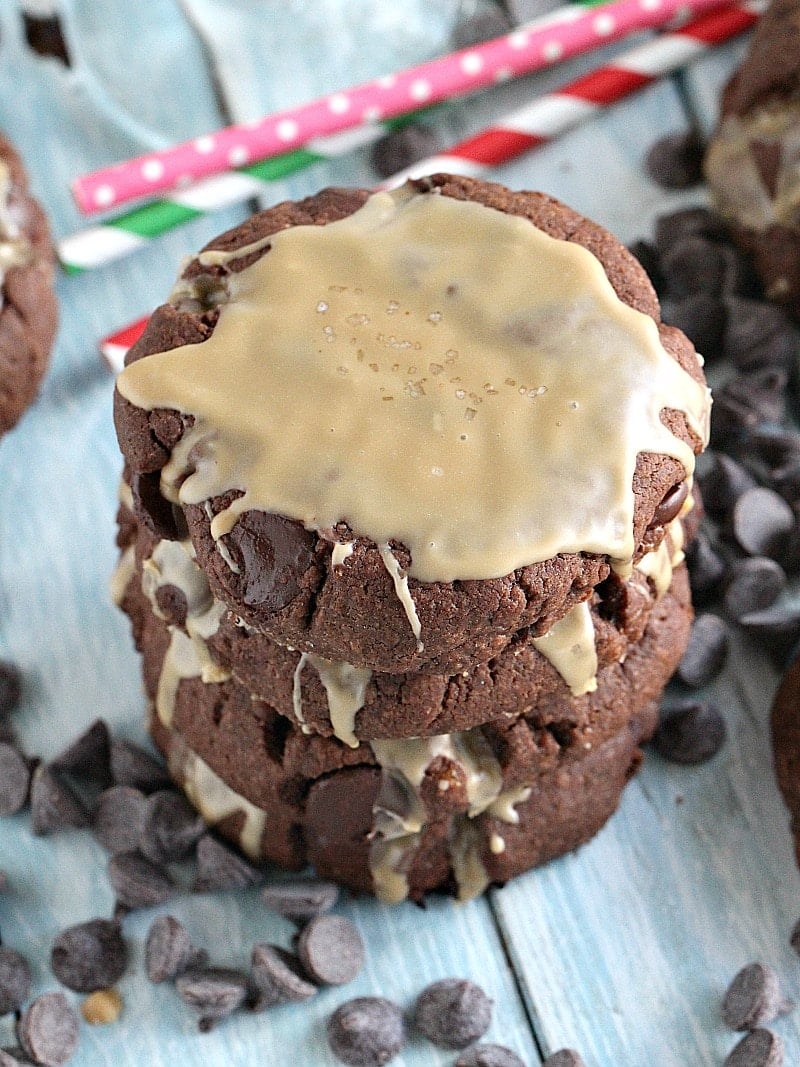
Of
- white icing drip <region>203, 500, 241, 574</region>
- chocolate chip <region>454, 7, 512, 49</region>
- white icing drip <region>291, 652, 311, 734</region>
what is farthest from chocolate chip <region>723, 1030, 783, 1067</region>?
chocolate chip <region>454, 7, 512, 49</region>

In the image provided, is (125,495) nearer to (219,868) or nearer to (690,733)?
(219,868)

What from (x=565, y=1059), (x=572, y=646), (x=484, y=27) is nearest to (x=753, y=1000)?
(x=565, y=1059)

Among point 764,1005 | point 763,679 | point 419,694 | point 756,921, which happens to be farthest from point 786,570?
point 419,694

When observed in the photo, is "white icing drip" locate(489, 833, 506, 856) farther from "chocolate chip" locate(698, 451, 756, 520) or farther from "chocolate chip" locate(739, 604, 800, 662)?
"chocolate chip" locate(698, 451, 756, 520)

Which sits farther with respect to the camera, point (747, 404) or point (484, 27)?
point (484, 27)

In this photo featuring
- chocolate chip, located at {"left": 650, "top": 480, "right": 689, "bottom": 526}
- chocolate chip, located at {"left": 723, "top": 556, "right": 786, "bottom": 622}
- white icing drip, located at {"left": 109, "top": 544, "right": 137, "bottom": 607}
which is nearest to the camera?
chocolate chip, located at {"left": 650, "top": 480, "right": 689, "bottom": 526}

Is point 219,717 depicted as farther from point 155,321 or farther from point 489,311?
point 489,311

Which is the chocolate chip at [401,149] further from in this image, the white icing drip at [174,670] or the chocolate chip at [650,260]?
the white icing drip at [174,670]
